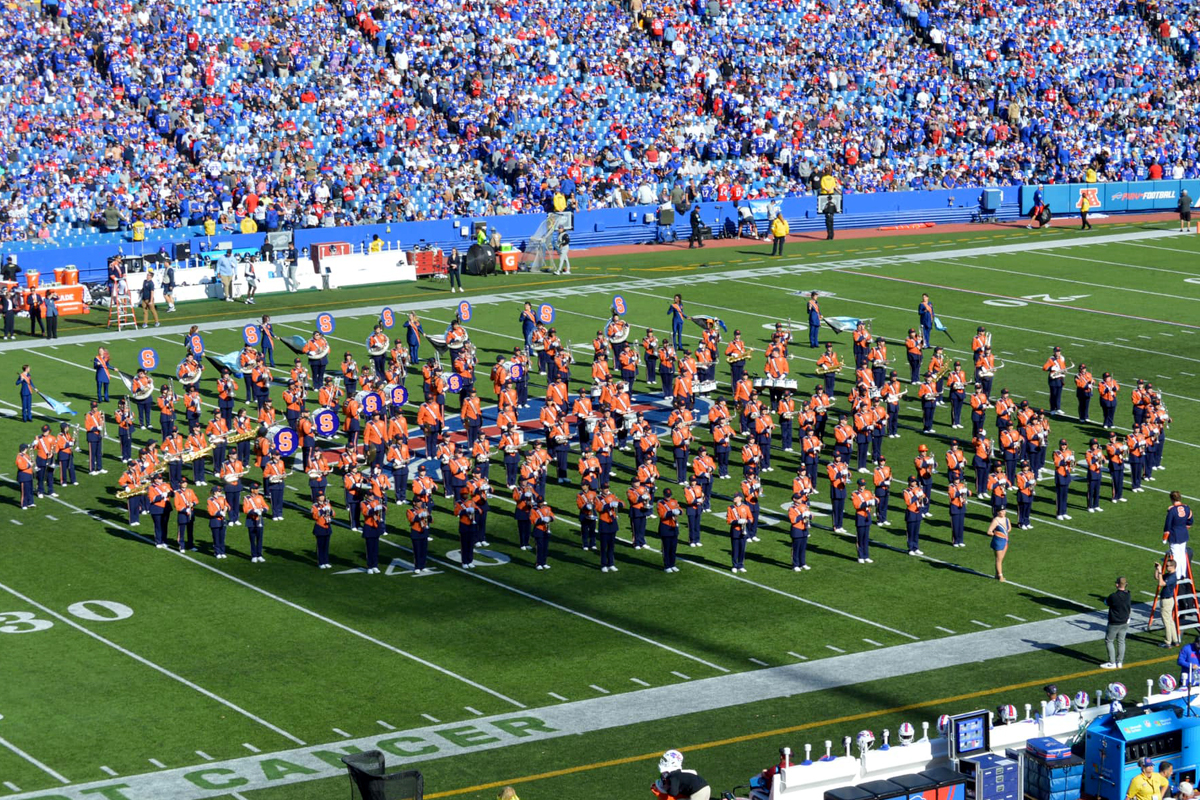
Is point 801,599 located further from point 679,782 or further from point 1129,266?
point 1129,266

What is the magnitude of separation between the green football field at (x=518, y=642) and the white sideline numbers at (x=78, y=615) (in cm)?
5

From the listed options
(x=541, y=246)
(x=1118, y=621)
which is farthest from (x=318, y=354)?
(x=1118, y=621)

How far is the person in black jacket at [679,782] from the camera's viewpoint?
16672 mm

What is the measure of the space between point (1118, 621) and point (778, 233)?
107 ft

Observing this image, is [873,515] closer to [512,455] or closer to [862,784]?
[512,455]

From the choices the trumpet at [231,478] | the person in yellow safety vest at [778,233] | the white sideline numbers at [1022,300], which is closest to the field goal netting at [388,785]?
the trumpet at [231,478]

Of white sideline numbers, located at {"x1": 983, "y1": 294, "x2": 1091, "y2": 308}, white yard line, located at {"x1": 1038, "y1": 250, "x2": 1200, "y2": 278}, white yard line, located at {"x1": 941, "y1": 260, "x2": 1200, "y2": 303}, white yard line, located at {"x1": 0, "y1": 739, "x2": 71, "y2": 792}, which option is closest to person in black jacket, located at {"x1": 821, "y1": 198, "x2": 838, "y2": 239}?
white yard line, located at {"x1": 941, "y1": 260, "x2": 1200, "y2": 303}

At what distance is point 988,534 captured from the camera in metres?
30.3

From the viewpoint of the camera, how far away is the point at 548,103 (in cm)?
6169

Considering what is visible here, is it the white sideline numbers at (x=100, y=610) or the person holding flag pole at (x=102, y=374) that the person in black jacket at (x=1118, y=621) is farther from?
the person holding flag pole at (x=102, y=374)

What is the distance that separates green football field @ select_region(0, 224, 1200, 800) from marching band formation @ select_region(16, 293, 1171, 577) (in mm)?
417

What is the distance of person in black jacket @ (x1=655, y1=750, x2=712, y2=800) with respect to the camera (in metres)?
16.7

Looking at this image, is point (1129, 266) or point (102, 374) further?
point (1129, 266)

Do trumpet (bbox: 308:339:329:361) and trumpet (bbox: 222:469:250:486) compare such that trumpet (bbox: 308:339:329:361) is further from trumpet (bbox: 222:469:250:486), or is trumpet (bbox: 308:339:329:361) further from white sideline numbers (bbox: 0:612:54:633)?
white sideline numbers (bbox: 0:612:54:633)
